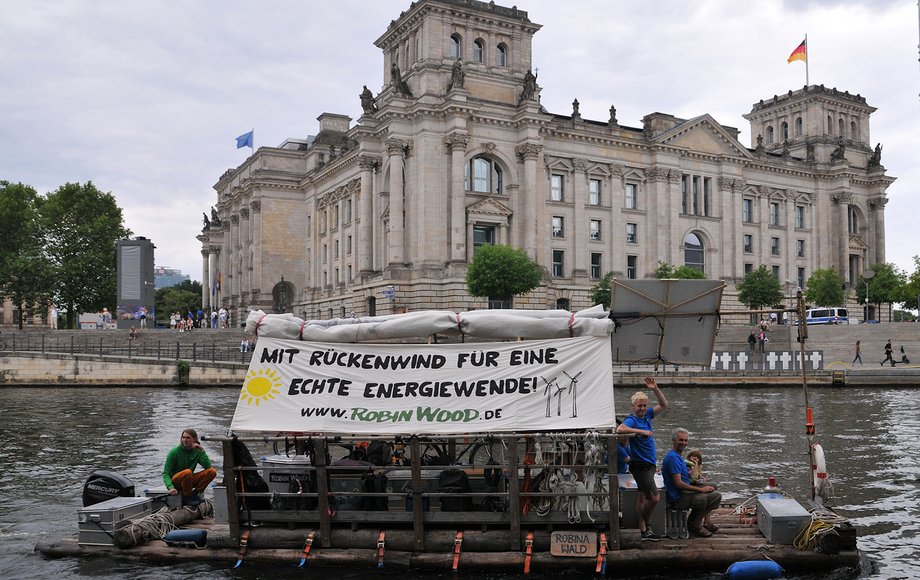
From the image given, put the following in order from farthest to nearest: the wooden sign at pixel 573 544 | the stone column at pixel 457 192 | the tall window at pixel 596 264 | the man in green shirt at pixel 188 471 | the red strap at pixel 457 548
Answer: the tall window at pixel 596 264, the stone column at pixel 457 192, the man in green shirt at pixel 188 471, the wooden sign at pixel 573 544, the red strap at pixel 457 548

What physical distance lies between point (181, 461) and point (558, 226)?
2541 inches

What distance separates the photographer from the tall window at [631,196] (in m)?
80.4

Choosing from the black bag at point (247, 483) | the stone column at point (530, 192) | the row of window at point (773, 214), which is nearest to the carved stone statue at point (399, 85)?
the stone column at point (530, 192)

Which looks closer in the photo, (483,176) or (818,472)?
(818,472)

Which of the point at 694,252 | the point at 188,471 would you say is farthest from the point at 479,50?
the point at 188,471

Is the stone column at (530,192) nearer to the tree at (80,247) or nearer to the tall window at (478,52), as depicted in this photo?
the tall window at (478,52)

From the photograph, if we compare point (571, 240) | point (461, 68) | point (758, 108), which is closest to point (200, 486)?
point (461, 68)

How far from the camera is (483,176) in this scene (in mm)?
72375

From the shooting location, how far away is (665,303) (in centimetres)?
1312

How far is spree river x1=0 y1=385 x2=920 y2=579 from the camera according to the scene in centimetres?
1301

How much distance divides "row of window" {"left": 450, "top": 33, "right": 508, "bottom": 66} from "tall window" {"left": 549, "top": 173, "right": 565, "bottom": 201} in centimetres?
1068

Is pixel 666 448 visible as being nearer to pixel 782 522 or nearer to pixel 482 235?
pixel 782 522

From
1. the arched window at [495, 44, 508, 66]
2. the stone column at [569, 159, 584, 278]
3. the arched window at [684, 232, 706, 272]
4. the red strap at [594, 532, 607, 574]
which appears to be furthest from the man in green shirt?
the arched window at [684, 232, 706, 272]

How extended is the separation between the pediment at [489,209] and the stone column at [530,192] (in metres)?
1.65
